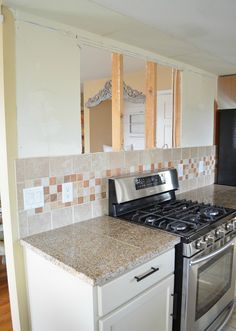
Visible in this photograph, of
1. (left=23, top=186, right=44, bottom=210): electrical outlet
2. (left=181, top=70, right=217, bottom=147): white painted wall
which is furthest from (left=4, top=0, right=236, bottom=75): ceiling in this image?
(left=23, top=186, right=44, bottom=210): electrical outlet

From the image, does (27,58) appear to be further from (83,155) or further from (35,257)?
(35,257)

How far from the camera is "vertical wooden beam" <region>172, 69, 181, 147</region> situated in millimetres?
2521

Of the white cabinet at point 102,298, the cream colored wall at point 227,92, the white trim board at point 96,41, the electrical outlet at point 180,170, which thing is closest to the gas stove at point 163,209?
the white cabinet at point 102,298

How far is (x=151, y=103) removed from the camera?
2.24 meters

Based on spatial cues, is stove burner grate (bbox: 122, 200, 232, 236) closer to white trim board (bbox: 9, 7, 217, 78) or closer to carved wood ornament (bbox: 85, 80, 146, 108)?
carved wood ornament (bbox: 85, 80, 146, 108)

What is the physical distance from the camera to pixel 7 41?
53.8 inches

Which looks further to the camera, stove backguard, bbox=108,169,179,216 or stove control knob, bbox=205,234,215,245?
stove backguard, bbox=108,169,179,216

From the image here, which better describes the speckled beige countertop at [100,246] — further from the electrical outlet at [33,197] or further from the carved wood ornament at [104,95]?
the carved wood ornament at [104,95]

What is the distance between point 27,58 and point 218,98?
2389 mm

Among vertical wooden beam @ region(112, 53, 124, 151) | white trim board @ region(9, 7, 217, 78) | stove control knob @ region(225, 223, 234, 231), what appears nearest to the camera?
white trim board @ region(9, 7, 217, 78)

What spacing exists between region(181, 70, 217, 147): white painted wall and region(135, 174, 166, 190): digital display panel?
24.4 inches

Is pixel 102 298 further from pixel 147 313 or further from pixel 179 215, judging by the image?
pixel 179 215

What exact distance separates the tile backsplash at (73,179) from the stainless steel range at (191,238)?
11 centimetres

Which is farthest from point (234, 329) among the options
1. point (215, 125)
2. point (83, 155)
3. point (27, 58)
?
point (27, 58)
